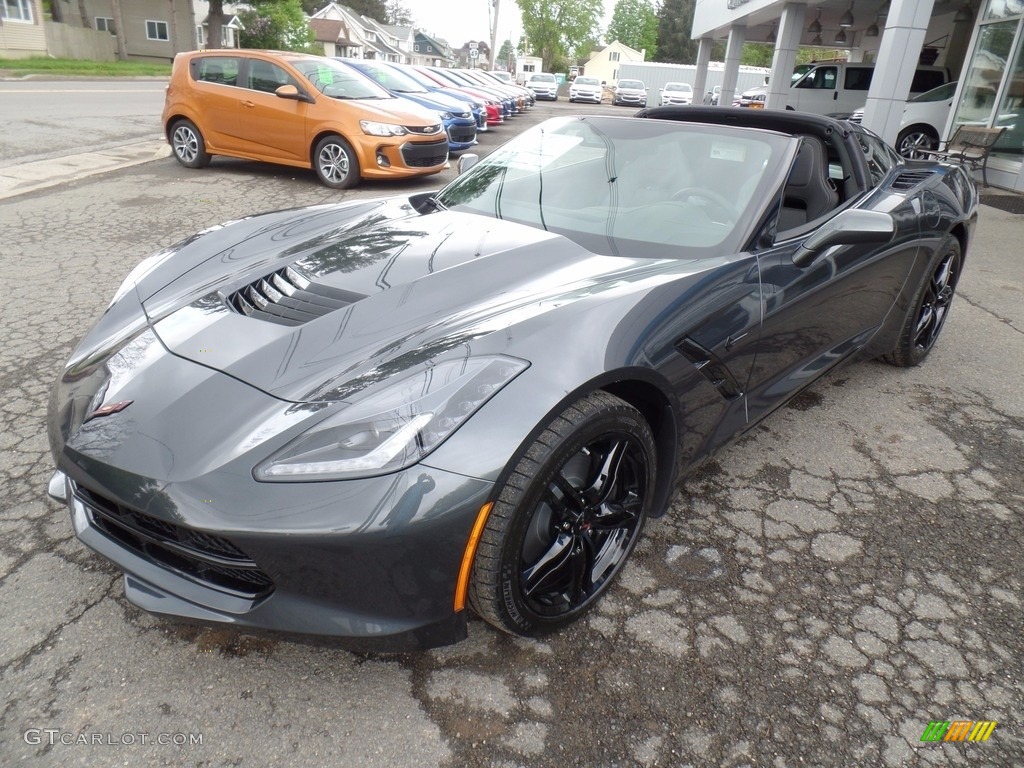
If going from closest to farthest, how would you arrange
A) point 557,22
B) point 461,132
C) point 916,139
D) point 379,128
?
point 379,128 → point 461,132 → point 916,139 → point 557,22

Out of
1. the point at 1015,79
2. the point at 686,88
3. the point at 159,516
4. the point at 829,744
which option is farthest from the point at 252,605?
the point at 686,88

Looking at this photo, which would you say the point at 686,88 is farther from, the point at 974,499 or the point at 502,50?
the point at 502,50

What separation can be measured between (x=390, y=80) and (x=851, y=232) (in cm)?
1119

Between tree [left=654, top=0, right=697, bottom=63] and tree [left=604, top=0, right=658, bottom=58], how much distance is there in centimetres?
347

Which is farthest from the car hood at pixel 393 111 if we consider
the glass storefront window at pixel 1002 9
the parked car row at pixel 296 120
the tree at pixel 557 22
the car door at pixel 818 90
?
the tree at pixel 557 22

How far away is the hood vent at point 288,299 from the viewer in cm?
205

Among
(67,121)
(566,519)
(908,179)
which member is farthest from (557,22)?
(566,519)

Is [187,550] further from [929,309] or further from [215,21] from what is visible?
[215,21]

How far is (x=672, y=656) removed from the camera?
6.23 feet

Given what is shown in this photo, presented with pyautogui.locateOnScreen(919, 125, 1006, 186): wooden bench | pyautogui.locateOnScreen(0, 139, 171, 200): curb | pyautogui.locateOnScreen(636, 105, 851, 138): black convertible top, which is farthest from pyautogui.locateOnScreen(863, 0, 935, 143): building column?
pyautogui.locateOnScreen(0, 139, 171, 200): curb

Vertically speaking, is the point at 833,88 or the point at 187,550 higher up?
the point at 833,88

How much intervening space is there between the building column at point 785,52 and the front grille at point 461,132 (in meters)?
8.96

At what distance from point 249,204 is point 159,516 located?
6.38 meters

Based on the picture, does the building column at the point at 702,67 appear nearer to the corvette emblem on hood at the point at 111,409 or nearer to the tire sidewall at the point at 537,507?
the tire sidewall at the point at 537,507
